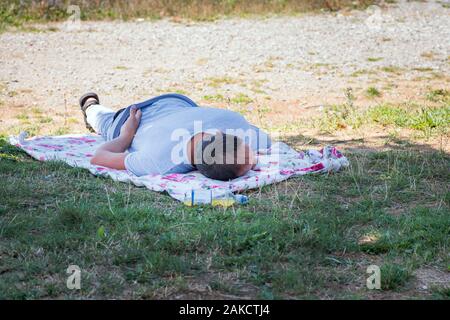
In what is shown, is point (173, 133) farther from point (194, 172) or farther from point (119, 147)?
point (119, 147)

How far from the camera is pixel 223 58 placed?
9789mm

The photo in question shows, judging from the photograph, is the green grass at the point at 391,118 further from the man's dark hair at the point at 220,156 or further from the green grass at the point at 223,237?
the man's dark hair at the point at 220,156

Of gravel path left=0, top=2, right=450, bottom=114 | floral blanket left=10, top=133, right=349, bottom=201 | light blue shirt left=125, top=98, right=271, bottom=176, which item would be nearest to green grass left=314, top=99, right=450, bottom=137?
gravel path left=0, top=2, right=450, bottom=114

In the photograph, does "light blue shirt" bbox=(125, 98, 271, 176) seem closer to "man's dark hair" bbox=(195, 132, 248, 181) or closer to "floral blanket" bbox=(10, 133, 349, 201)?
"floral blanket" bbox=(10, 133, 349, 201)

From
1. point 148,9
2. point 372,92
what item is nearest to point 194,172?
point 372,92

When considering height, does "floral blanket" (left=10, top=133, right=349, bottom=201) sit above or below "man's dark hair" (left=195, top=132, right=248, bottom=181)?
below

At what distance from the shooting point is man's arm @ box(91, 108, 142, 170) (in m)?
5.25

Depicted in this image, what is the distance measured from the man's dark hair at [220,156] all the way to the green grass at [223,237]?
0.31 meters

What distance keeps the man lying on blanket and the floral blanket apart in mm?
79

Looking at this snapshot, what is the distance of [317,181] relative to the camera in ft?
Answer: 16.5

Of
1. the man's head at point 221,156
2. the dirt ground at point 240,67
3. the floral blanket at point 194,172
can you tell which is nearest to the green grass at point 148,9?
the dirt ground at point 240,67

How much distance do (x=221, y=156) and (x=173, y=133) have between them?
487mm

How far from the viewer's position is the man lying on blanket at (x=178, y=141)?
4953 millimetres
